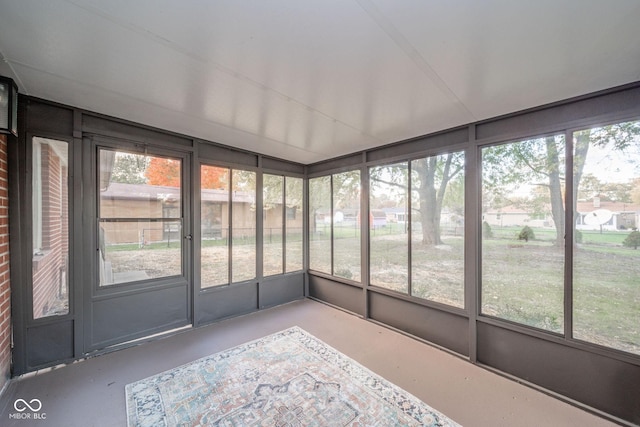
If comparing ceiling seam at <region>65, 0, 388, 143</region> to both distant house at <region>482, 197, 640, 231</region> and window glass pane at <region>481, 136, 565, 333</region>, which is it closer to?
window glass pane at <region>481, 136, 565, 333</region>

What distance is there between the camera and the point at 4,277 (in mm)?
2162

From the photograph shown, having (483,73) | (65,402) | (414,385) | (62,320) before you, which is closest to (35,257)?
(62,320)

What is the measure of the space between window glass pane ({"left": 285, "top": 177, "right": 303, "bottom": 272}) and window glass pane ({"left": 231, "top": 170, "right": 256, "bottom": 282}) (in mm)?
659

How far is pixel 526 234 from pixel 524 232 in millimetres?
Result: 24

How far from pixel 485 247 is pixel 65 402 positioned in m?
4.01

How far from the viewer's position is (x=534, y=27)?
1.35m

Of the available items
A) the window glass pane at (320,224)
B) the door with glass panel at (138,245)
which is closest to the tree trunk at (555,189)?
the window glass pane at (320,224)

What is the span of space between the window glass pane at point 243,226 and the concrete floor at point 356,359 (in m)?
0.82

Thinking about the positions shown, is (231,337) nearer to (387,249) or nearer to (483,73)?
(387,249)

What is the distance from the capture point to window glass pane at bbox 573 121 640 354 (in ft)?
6.38

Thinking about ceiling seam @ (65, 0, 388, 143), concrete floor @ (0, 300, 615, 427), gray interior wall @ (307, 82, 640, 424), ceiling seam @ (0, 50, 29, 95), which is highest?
ceiling seam @ (0, 50, 29, 95)

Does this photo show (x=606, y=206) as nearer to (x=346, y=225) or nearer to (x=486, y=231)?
(x=486, y=231)

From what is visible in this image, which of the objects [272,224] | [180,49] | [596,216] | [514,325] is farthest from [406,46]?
[272,224]

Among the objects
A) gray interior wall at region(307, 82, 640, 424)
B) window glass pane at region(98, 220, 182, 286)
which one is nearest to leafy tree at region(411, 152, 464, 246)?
gray interior wall at region(307, 82, 640, 424)
